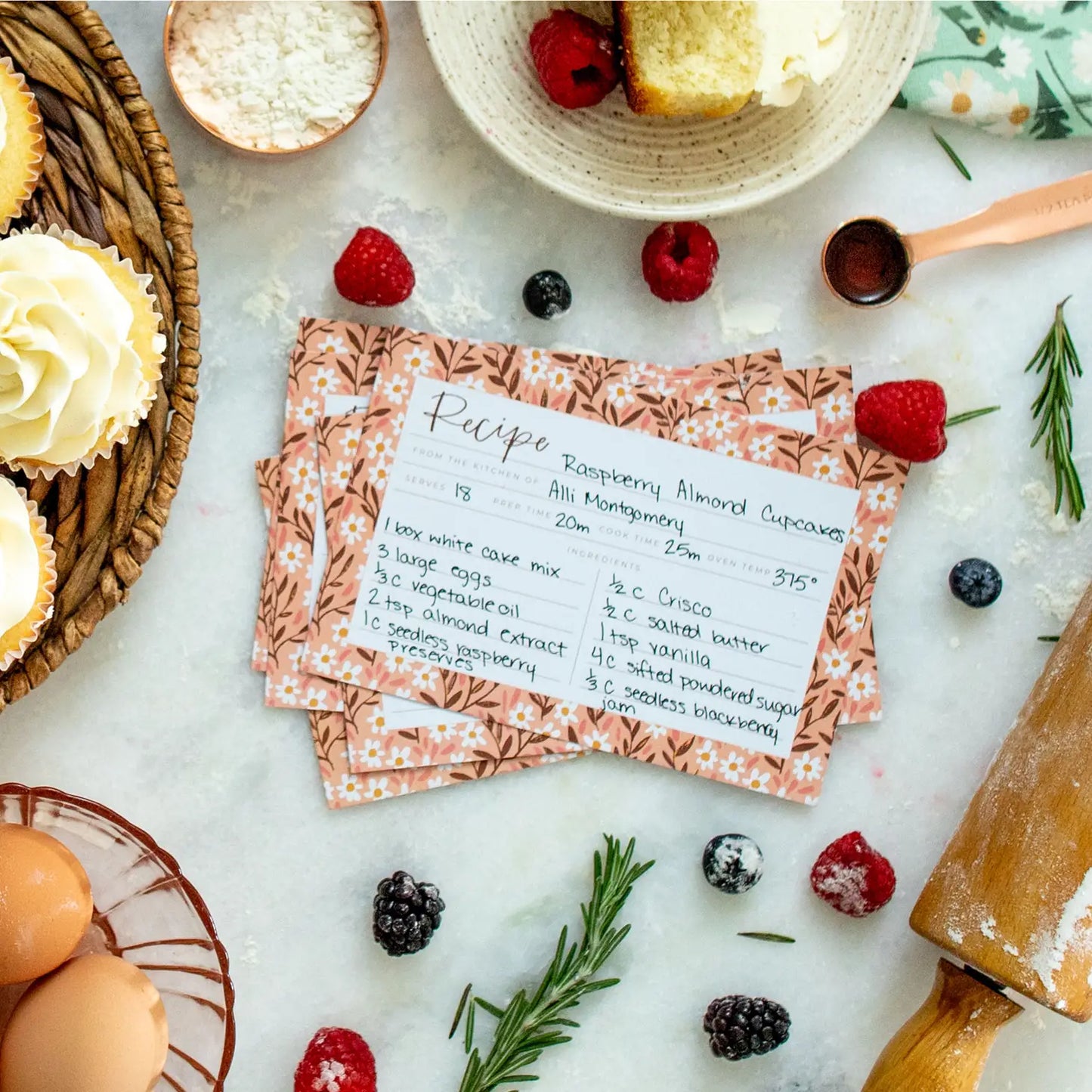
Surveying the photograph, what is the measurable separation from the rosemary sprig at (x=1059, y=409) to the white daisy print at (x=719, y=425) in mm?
315

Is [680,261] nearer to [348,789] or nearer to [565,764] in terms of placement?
[565,764]

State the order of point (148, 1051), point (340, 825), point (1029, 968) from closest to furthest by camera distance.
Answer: point (148, 1051), point (1029, 968), point (340, 825)

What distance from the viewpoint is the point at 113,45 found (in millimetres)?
956

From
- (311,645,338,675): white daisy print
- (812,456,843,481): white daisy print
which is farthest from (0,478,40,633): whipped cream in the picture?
(812,456,843,481): white daisy print

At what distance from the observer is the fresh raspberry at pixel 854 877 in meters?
1.10

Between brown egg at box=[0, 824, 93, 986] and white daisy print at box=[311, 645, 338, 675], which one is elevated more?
white daisy print at box=[311, 645, 338, 675]

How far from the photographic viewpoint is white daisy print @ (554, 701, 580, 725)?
112cm

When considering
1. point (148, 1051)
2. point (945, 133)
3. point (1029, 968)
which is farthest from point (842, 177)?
point (148, 1051)

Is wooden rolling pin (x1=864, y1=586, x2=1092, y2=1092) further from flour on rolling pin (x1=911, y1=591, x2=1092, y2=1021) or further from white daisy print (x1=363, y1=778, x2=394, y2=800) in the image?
white daisy print (x1=363, y1=778, x2=394, y2=800)

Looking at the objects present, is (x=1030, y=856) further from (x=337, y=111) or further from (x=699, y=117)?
(x=337, y=111)

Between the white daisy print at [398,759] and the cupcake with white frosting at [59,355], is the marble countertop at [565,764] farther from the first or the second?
the cupcake with white frosting at [59,355]

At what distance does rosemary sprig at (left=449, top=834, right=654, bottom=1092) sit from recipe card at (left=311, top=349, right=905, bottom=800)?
13 centimetres

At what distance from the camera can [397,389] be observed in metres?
1.11

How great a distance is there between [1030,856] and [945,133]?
28.3 inches
